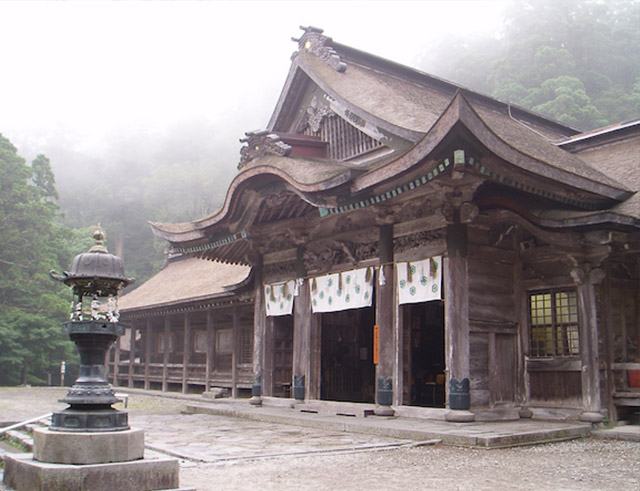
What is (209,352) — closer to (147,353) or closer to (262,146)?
(147,353)

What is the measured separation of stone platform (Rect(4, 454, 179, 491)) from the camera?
5.72 metres

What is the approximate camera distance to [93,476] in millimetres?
5785

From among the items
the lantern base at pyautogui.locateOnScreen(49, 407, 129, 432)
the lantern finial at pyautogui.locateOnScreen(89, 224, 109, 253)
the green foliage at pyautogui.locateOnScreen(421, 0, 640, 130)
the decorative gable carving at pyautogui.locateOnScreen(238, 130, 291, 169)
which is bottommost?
the lantern base at pyautogui.locateOnScreen(49, 407, 129, 432)

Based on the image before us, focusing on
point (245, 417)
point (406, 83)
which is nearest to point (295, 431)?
point (245, 417)

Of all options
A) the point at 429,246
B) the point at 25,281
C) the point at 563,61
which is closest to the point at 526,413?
the point at 429,246

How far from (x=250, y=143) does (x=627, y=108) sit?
4015 centimetres

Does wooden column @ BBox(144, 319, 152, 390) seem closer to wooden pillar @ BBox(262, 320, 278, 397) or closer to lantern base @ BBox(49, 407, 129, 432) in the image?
wooden pillar @ BBox(262, 320, 278, 397)

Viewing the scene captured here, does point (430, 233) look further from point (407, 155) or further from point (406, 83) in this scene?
point (406, 83)

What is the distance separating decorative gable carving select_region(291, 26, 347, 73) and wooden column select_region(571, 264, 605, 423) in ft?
24.1

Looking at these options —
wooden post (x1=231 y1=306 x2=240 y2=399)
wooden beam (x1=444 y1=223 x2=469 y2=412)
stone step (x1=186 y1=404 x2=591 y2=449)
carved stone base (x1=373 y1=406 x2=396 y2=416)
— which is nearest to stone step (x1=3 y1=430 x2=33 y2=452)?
stone step (x1=186 y1=404 x2=591 y2=449)

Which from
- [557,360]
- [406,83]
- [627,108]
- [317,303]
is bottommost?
[557,360]

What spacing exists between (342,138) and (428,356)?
5.97m

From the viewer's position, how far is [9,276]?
3142 centimetres

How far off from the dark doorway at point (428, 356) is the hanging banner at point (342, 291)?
281 centimetres
